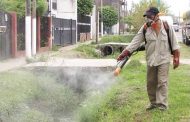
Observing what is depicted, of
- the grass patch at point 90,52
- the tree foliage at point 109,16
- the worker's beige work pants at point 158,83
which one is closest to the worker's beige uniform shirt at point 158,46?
the worker's beige work pants at point 158,83

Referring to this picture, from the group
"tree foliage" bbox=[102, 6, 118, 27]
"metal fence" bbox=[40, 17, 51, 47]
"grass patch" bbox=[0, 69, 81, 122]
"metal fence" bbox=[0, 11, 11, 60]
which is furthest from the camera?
"tree foliage" bbox=[102, 6, 118, 27]

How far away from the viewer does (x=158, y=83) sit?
868cm

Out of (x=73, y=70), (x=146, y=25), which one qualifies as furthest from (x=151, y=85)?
(x=73, y=70)

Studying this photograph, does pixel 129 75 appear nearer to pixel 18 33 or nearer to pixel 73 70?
pixel 73 70

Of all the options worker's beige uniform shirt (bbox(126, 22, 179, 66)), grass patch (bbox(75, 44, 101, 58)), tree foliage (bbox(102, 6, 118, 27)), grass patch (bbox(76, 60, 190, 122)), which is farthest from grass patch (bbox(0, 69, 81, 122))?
tree foliage (bbox(102, 6, 118, 27))

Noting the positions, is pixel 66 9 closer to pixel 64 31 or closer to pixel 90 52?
pixel 64 31

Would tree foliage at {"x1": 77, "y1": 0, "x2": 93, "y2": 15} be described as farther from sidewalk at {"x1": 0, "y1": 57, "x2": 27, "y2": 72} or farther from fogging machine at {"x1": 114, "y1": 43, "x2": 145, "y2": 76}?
fogging machine at {"x1": 114, "y1": 43, "x2": 145, "y2": 76}

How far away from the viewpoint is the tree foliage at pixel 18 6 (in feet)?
70.9

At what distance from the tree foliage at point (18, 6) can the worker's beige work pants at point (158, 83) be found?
13141 millimetres

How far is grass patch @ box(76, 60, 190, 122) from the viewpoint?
8703 millimetres

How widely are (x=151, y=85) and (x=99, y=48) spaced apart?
69.9ft

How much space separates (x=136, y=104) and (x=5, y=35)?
12.4 metres

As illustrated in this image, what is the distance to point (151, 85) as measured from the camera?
894 cm

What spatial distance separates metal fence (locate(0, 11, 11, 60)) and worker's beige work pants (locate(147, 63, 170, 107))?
12.4 meters
